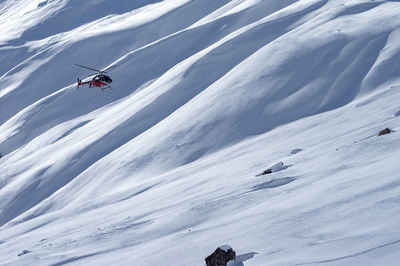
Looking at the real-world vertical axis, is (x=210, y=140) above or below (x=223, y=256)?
below

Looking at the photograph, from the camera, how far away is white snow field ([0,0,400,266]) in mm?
10180

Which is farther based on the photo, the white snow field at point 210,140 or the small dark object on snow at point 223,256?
the white snow field at point 210,140

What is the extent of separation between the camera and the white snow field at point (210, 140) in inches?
401

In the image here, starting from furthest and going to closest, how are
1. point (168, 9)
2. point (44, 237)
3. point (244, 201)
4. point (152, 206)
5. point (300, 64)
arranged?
point (168, 9), point (300, 64), point (44, 237), point (152, 206), point (244, 201)

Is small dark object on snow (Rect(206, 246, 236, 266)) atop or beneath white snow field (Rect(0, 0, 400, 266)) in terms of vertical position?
atop

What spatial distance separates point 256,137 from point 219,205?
13138 mm

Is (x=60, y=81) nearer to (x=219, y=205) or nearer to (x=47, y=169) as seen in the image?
(x=47, y=169)

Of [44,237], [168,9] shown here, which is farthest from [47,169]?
[168,9]

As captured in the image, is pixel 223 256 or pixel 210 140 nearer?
pixel 223 256

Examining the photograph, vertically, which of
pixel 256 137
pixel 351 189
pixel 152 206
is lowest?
pixel 256 137

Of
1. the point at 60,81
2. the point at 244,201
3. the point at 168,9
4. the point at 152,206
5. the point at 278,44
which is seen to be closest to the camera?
the point at 244,201

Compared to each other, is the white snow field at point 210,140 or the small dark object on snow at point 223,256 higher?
the small dark object on snow at point 223,256

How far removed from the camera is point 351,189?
10547mm

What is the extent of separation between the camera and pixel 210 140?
2786 centimetres
